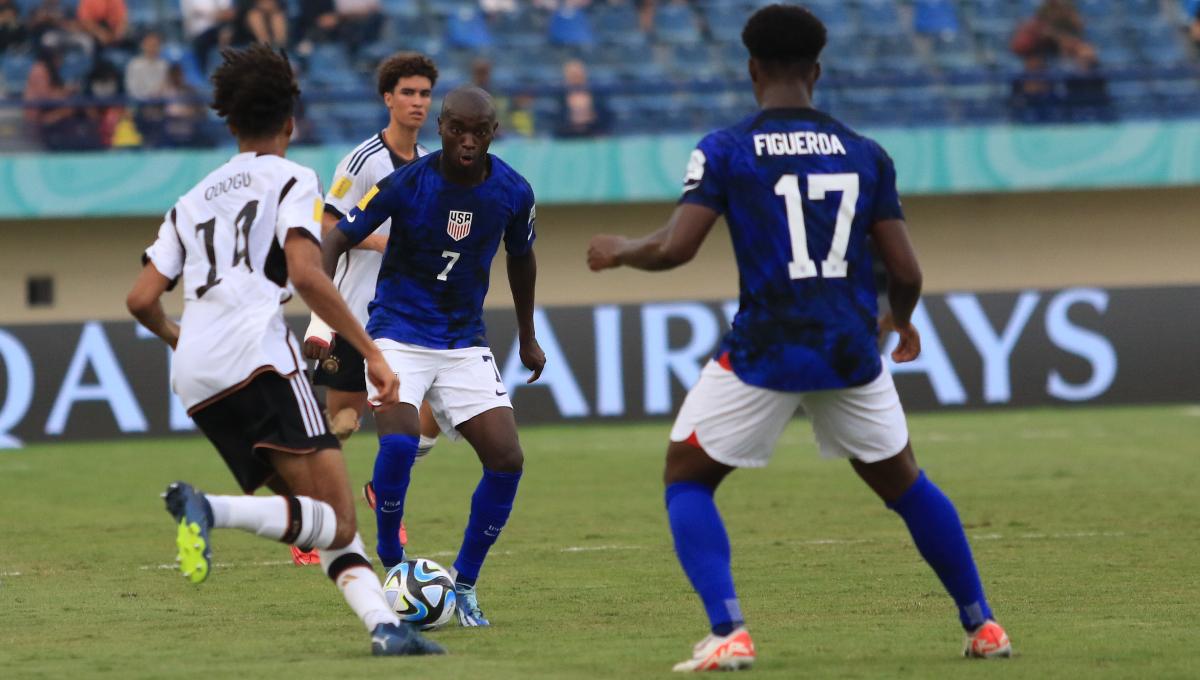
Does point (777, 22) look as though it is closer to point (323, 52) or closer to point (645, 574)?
point (645, 574)

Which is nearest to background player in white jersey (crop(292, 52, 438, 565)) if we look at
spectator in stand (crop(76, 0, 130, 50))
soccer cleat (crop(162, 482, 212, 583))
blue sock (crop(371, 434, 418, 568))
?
blue sock (crop(371, 434, 418, 568))

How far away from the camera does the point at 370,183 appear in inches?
357

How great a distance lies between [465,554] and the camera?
309 inches

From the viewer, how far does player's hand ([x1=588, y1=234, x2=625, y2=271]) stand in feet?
20.0

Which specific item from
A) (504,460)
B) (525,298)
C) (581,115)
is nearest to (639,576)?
(504,460)

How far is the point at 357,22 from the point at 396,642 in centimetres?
1710

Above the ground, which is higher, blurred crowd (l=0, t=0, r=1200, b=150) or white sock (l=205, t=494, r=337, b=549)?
white sock (l=205, t=494, r=337, b=549)

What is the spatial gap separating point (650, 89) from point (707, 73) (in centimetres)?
187

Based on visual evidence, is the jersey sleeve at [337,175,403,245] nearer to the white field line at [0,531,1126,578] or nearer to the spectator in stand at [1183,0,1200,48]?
the white field line at [0,531,1126,578]

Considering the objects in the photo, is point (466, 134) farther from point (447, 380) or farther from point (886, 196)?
point (886, 196)

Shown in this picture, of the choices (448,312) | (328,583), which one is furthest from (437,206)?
(328,583)

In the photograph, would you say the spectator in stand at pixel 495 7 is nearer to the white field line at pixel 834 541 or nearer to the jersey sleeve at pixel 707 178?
the white field line at pixel 834 541

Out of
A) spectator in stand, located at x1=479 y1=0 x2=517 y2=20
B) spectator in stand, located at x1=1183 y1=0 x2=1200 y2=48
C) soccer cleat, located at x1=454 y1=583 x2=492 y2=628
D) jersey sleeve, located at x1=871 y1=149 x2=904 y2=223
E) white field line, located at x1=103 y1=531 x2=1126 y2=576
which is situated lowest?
spectator in stand, located at x1=1183 y1=0 x2=1200 y2=48

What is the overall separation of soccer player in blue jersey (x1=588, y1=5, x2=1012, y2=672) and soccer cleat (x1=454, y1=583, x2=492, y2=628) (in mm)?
1526
